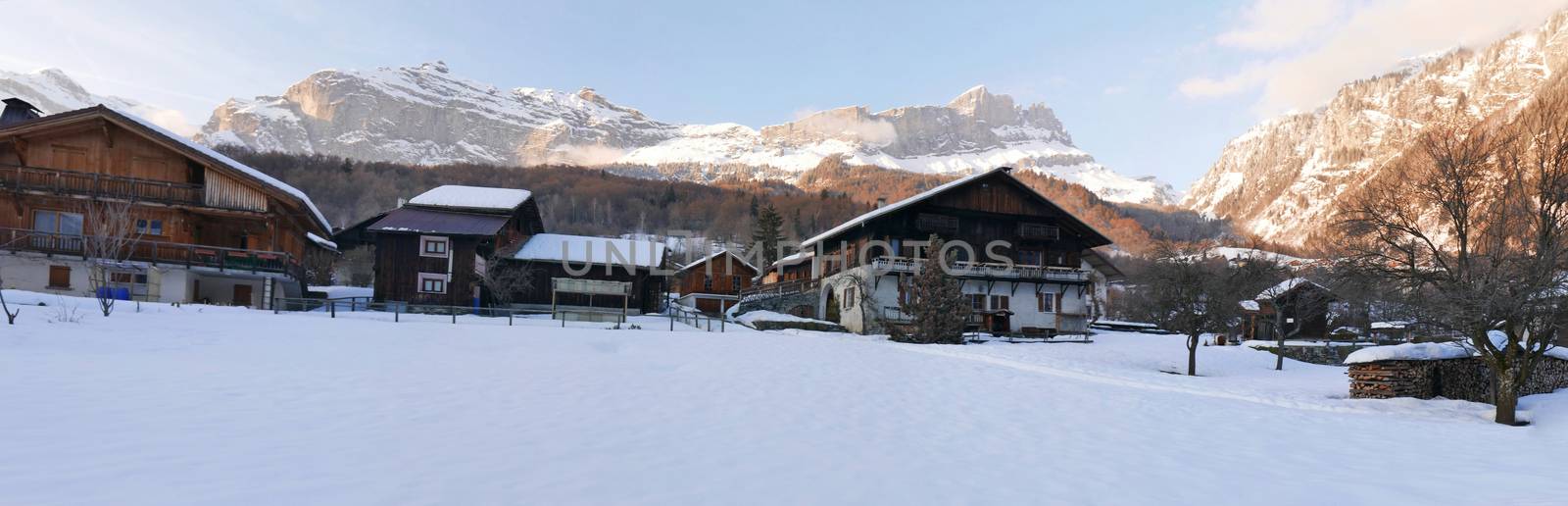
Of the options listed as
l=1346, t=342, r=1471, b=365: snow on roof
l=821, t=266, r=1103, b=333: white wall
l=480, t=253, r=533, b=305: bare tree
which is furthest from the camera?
l=480, t=253, r=533, b=305: bare tree

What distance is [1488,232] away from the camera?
16.4 meters

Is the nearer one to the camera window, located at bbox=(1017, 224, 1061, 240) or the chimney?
the chimney

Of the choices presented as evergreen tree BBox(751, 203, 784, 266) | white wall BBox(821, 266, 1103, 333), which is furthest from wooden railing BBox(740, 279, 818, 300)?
evergreen tree BBox(751, 203, 784, 266)

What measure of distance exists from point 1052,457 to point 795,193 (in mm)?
173731

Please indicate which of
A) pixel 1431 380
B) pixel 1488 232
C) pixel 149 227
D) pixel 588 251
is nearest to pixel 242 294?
pixel 149 227

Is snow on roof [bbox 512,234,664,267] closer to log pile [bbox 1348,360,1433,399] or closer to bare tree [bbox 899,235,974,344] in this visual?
bare tree [bbox 899,235,974,344]

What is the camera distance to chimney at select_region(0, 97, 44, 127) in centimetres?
3466

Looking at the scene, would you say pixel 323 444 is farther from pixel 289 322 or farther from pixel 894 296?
pixel 894 296

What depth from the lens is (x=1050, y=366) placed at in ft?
77.6

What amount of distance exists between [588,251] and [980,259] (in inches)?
980

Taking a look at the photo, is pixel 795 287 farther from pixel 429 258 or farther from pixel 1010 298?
pixel 429 258

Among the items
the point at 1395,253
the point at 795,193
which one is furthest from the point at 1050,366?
the point at 795,193

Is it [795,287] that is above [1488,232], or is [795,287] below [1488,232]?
below

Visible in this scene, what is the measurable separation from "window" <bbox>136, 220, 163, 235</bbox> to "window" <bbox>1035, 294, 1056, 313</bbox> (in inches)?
1794
